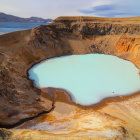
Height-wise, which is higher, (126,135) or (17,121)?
(126,135)

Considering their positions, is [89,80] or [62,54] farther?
[62,54]

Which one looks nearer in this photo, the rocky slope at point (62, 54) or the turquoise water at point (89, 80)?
the rocky slope at point (62, 54)

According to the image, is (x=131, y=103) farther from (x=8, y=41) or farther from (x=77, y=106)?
(x=8, y=41)

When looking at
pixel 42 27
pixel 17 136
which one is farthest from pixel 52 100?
pixel 42 27

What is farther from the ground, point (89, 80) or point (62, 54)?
point (62, 54)

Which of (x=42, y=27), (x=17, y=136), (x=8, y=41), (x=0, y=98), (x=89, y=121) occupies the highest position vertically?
(x=42, y=27)
